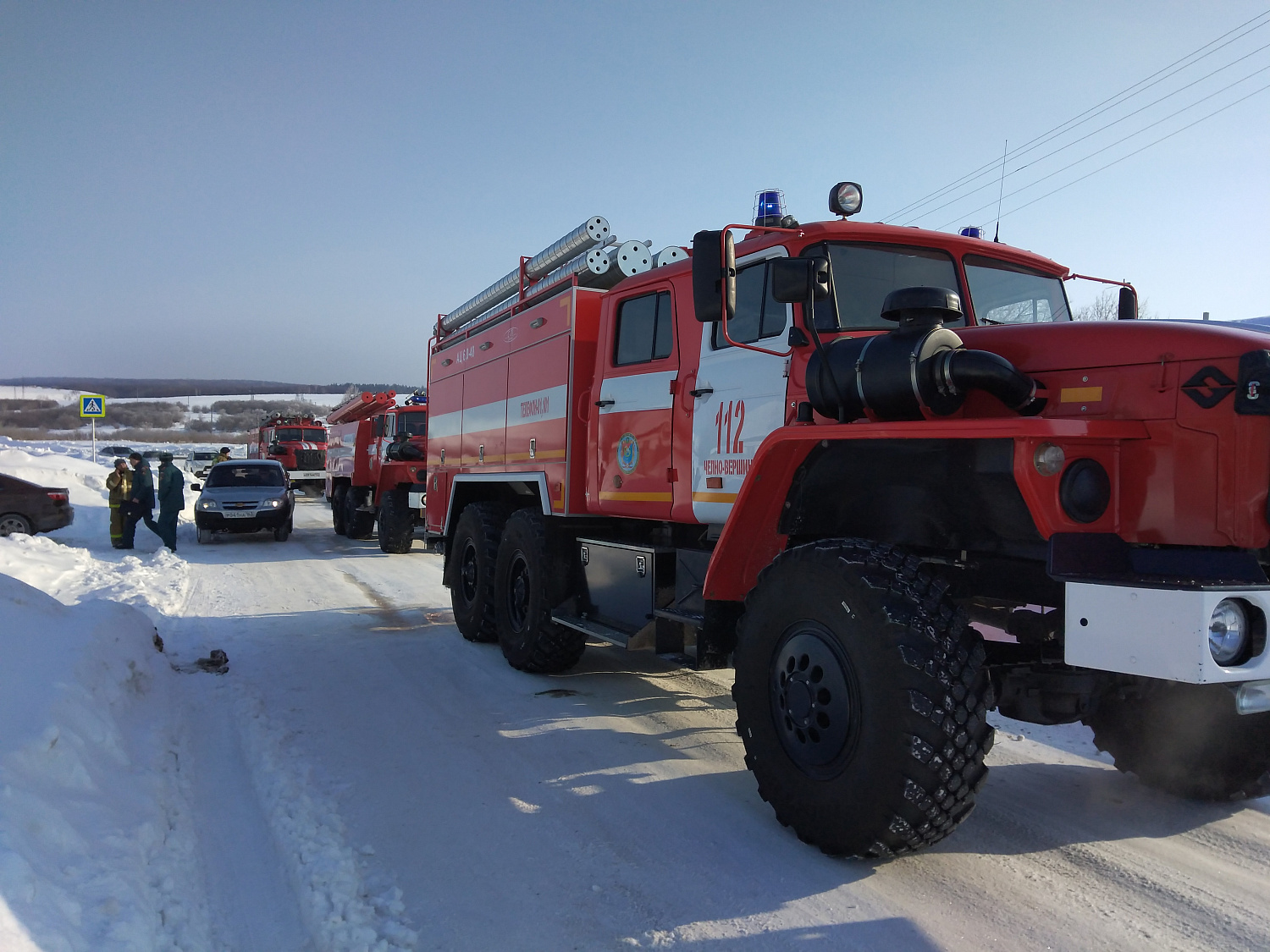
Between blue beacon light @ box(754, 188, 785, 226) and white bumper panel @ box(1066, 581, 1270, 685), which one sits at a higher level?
blue beacon light @ box(754, 188, 785, 226)

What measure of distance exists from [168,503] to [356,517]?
150 inches

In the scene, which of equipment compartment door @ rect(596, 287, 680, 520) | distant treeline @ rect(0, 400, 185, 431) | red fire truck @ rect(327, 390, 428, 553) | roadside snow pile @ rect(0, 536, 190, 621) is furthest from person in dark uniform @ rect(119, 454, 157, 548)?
distant treeline @ rect(0, 400, 185, 431)

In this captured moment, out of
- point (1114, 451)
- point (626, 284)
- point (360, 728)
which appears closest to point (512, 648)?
point (360, 728)

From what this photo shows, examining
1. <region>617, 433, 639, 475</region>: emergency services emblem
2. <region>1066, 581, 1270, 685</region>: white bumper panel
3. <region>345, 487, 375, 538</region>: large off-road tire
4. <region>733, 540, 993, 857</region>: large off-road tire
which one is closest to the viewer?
<region>1066, 581, 1270, 685</region>: white bumper panel

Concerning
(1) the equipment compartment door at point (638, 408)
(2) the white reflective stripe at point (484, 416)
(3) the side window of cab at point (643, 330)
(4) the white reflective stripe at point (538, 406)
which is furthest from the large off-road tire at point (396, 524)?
(3) the side window of cab at point (643, 330)

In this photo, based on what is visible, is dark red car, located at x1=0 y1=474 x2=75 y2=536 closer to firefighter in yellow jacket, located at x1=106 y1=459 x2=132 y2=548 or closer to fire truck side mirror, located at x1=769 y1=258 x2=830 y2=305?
firefighter in yellow jacket, located at x1=106 y1=459 x2=132 y2=548

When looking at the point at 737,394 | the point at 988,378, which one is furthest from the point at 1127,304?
the point at 988,378

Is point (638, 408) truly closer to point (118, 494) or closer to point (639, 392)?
point (639, 392)

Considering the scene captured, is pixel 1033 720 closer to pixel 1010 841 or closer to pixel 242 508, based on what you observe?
pixel 1010 841

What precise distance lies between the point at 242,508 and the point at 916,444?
15.3m

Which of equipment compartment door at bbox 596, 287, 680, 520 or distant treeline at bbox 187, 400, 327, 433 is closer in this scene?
equipment compartment door at bbox 596, 287, 680, 520

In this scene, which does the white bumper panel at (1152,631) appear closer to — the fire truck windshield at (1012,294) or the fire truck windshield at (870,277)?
the fire truck windshield at (870,277)

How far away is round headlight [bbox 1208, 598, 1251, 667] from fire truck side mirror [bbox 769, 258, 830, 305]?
1907mm

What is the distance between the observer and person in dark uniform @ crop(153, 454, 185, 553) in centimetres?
1454
